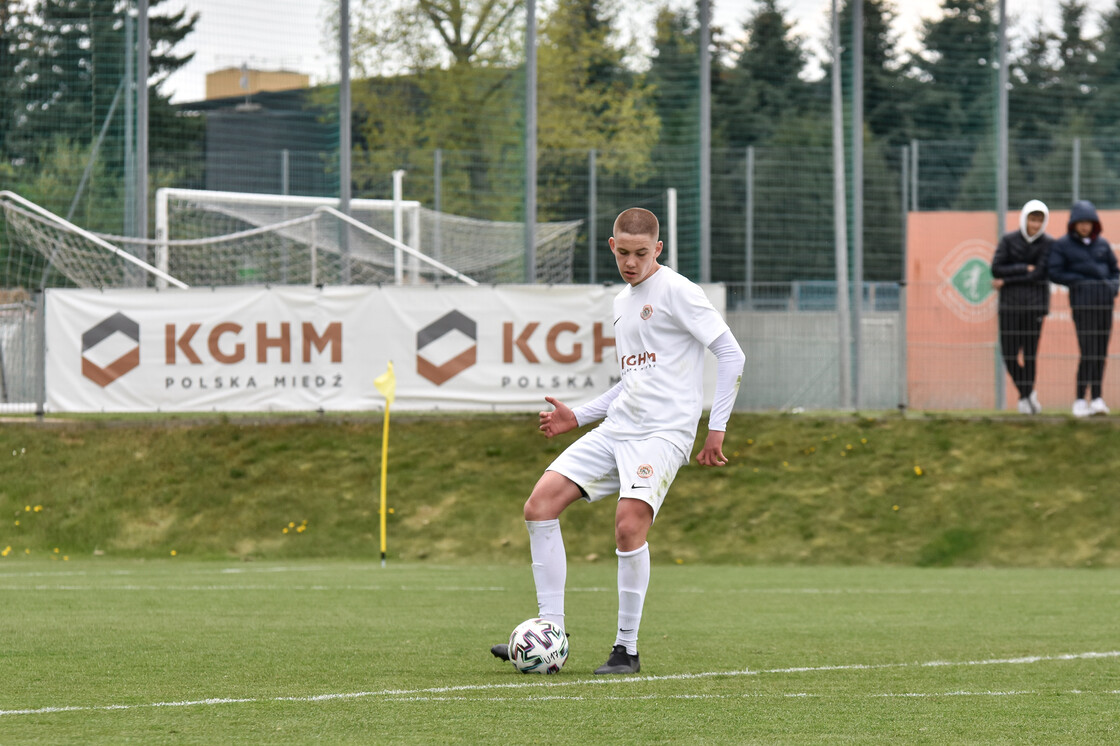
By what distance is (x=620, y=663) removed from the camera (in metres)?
6.74

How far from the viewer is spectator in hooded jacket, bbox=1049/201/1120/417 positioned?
56.1 ft

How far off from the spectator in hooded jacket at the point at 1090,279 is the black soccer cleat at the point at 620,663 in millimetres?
11712

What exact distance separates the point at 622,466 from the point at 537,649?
0.91m

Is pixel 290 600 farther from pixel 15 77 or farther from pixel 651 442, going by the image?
pixel 15 77

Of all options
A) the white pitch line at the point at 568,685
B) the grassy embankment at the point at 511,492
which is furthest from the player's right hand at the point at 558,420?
the grassy embankment at the point at 511,492

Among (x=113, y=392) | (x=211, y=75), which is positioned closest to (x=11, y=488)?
(x=113, y=392)

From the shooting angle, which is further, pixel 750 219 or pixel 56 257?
pixel 750 219

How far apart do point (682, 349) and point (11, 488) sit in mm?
12009

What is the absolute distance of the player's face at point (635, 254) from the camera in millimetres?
6922

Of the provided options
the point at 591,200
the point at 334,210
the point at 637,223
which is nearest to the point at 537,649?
the point at 637,223

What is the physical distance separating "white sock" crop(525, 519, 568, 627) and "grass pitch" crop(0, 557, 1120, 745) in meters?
0.31

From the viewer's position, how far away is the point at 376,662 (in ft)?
23.0

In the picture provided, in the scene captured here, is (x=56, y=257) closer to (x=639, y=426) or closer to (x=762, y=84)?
(x=762, y=84)

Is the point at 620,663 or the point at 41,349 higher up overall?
the point at 41,349
